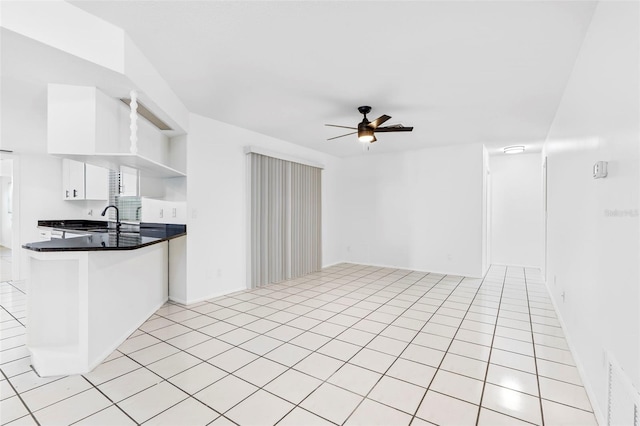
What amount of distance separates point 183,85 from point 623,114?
11.1 ft

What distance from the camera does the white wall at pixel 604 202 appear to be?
4.47ft

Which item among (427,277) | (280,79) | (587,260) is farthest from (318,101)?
(427,277)

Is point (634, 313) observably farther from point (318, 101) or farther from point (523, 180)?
point (523, 180)

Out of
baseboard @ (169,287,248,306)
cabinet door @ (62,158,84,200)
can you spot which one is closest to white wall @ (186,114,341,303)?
baseboard @ (169,287,248,306)

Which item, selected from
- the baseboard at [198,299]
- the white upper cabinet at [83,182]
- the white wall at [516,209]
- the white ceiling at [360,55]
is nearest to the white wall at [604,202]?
the white ceiling at [360,55]

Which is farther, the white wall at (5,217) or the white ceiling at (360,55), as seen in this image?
the white wall at (5,217)

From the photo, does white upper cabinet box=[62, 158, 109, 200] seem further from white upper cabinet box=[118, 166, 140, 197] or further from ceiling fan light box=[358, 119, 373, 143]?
ceiling fan light box=[358, 119, 373, 143]

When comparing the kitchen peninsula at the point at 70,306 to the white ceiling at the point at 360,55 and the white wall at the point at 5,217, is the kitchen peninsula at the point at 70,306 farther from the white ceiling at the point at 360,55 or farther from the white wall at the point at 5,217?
the white wall at the point at 5,217

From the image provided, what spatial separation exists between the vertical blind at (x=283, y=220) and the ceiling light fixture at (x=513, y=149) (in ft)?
12.2

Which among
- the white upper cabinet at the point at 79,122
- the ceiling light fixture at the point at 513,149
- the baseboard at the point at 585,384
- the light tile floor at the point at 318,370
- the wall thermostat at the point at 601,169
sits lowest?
the light tile floor at the point at 318,370

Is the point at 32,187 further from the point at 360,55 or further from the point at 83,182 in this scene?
the point at 360,55

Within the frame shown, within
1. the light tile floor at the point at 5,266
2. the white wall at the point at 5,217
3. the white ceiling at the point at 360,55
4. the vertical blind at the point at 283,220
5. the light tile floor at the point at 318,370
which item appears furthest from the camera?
the white wall at the point at 5,217

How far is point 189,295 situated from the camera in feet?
12.9

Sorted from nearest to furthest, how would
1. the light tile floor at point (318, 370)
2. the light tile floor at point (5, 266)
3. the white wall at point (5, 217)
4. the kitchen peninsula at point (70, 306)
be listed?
1. the light tile floor at point (318, 370)
2. the kitchen peninsula at point (70, 306)
3. the light tile floor at point (5, 266)
4. the white wall at point (5, 217)
